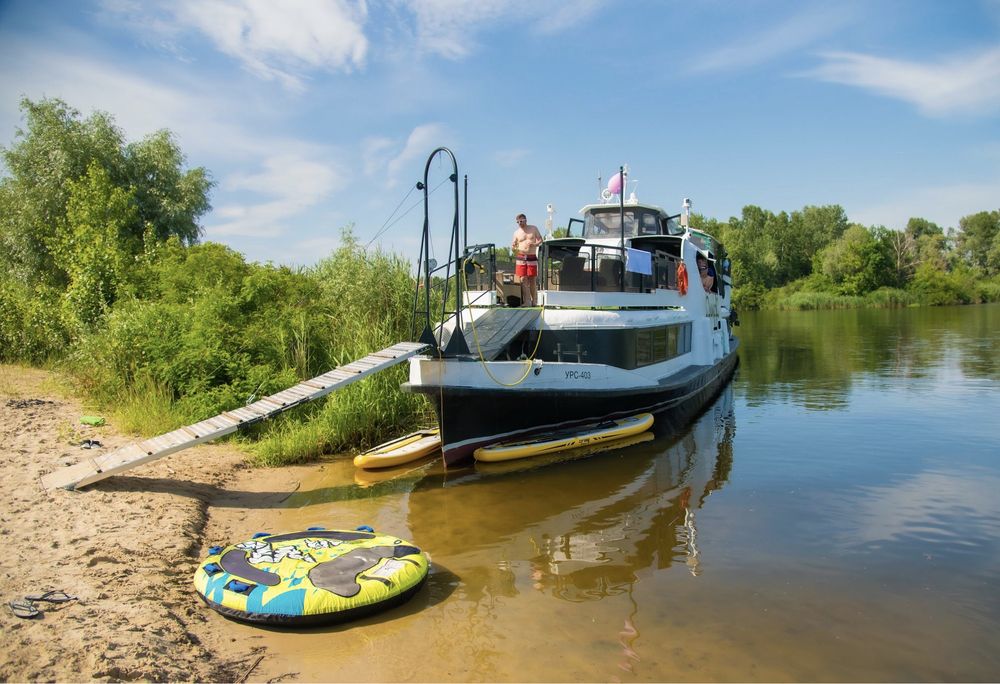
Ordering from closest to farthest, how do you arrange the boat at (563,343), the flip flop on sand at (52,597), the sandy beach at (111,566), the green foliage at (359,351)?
the sandy beach at (111,566) < the flip flop on sand at (52,597) < the boat at (563,343) < the green foliage at (359,351)

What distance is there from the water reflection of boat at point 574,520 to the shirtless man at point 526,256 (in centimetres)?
384

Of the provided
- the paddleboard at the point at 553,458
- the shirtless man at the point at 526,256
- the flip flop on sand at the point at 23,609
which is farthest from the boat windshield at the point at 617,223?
the flip flop on sand at the point at 23,609

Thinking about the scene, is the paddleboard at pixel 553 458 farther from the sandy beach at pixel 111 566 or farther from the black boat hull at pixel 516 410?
the sandy beach at pixel 111 566

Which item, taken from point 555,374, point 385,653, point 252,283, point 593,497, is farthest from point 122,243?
point 385,653

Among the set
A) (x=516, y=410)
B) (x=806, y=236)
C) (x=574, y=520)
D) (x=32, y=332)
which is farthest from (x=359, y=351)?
(x=806, y=236)

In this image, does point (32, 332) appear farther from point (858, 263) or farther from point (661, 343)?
point (858, 263)

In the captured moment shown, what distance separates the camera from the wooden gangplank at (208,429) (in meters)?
7.48

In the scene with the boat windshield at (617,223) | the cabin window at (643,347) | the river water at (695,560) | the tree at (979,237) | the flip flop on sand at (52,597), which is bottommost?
the river water at (695,560)

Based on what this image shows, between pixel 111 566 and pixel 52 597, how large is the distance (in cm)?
84

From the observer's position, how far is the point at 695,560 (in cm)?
693

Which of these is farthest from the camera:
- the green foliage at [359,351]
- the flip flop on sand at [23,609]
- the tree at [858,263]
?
the tree at [858,263]

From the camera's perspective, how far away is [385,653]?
5020mm

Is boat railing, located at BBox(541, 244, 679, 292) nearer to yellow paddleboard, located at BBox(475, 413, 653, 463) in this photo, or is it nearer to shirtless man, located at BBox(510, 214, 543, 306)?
shirtless man, located at BBox(510, 214, 543, 306)

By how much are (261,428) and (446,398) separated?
381 cm
